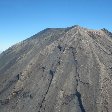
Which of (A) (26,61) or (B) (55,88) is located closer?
(B) (55,88)

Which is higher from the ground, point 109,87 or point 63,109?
point 109,87

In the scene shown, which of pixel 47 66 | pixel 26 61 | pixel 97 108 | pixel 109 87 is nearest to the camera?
pixel 97 108

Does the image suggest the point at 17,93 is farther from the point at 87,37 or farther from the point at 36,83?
the point at 87,37

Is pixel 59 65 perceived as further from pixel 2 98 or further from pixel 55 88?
pixel 2 98

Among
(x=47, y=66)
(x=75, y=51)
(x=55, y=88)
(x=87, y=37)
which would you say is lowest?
(x=55, y=88)

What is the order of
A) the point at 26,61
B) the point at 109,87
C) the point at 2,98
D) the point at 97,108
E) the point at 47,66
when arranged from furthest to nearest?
1. the point at 26,61
2. the point at 47,66
3. the point at 2,98
4. the point at 109,87
5. the point at 97,108

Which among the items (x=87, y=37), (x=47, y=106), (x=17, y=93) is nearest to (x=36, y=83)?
(x=17, y=93)
